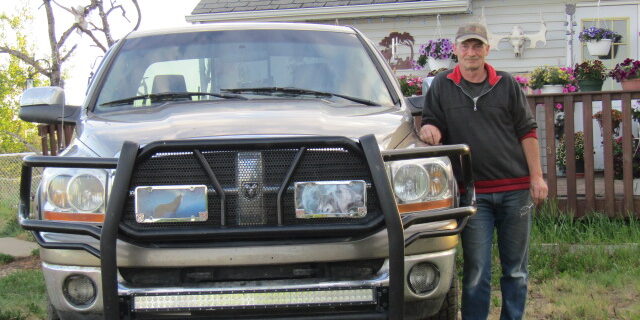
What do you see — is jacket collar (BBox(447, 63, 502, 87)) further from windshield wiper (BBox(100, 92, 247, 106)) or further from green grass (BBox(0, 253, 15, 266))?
green grass (BBox(0, 253, 15, 266))

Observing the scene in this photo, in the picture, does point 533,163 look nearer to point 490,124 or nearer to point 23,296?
point 490,124

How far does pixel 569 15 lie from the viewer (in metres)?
11.1

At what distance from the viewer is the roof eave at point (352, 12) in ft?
37.7

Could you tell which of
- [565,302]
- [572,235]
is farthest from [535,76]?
[565,302]

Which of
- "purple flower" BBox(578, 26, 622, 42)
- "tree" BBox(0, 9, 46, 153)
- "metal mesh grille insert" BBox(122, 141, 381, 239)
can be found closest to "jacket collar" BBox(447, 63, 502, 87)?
"metal mesh grille insert" BBox(122, 141, 381, 239)

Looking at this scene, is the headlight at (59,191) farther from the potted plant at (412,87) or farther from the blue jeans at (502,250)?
the potted plant at (412,87)

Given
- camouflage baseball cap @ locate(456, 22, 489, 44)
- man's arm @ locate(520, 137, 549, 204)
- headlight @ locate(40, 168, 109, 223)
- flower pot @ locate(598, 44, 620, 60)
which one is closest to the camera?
headlight @ locate(40, 168, 109, 223)

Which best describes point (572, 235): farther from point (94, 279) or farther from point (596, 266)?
point (94, 279)

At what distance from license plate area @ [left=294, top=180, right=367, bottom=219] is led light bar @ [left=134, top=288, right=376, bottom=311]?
0.30 m

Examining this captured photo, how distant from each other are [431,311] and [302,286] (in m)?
0.66

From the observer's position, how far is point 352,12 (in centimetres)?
1196

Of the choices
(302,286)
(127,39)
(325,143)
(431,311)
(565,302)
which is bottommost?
(565,302)

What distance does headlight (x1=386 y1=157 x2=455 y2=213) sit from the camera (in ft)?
10.6

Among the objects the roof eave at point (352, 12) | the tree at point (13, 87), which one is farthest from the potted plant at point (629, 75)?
the tree at point (13, 87)
